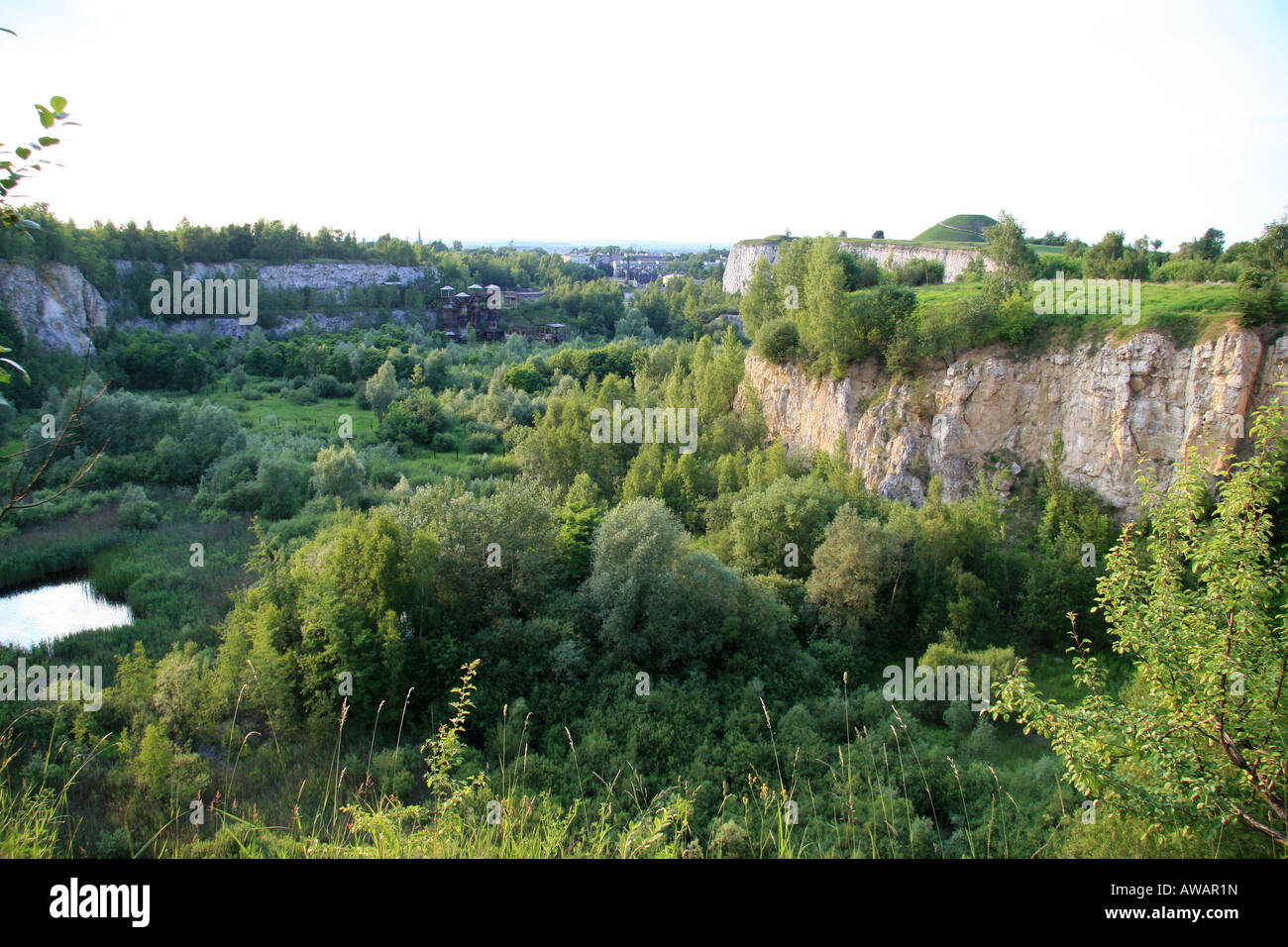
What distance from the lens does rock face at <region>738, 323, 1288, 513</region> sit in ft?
59.3

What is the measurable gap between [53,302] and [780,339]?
44402 millimetres

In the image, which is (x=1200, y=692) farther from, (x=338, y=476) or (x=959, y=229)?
(x=959, y=229)

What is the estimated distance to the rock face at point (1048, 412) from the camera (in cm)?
1808

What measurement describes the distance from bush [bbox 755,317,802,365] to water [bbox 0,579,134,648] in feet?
74.5

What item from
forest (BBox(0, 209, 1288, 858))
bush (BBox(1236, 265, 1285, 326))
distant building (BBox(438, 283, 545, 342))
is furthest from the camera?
distant building (BBox(438, 283, 545, 342))

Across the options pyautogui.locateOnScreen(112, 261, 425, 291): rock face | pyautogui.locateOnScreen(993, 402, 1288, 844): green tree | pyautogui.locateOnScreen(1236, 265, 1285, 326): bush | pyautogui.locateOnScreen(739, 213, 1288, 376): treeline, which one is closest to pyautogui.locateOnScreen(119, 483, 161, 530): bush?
pyautogui.locateOnScreen(739, 213, 1288, 376): treeline

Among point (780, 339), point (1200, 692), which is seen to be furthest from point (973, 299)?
point (1200, 692)

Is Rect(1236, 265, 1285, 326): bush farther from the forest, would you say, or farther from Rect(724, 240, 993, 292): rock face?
Rect(724, 240, 993, 292): rock face

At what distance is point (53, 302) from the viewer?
44062 mm
